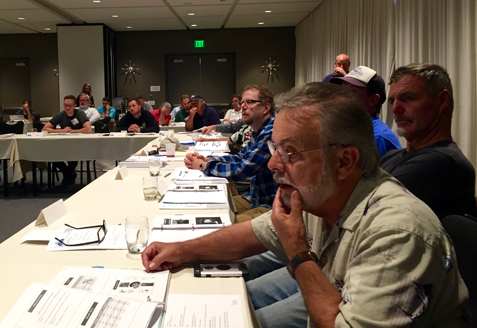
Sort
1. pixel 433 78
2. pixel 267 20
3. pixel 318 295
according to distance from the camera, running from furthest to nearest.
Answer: pixel 267 20
pixel 433 78
pixel 318 295

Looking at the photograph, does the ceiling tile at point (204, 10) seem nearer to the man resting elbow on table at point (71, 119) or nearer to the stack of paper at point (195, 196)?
the man resting elbow on table at point (71, 119)

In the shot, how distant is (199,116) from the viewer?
6.43 metres

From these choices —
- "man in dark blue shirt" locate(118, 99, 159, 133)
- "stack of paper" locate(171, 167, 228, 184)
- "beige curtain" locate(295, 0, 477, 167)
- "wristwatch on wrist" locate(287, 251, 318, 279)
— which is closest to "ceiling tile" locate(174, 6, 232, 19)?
"beige curtain" locate(295, 0, 477, 167)

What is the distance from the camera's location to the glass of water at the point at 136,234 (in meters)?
1.28

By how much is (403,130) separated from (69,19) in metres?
9.22

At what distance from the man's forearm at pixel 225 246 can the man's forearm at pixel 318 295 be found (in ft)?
1.22

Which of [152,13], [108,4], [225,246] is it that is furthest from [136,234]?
[152,13]

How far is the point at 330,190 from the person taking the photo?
0.95 meters

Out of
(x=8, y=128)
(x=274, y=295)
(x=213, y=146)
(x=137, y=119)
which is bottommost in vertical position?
(x=274, y=295)

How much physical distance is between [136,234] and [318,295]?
0.67m

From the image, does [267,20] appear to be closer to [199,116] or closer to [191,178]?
[199,116]

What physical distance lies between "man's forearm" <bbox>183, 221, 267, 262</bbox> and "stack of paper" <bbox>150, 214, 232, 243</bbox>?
0.14 meters

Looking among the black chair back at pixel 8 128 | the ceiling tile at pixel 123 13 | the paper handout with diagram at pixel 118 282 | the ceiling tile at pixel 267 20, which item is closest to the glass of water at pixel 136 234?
the paper handout with diagram at pixel 118 282

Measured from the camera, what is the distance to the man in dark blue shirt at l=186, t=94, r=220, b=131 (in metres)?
6.33
